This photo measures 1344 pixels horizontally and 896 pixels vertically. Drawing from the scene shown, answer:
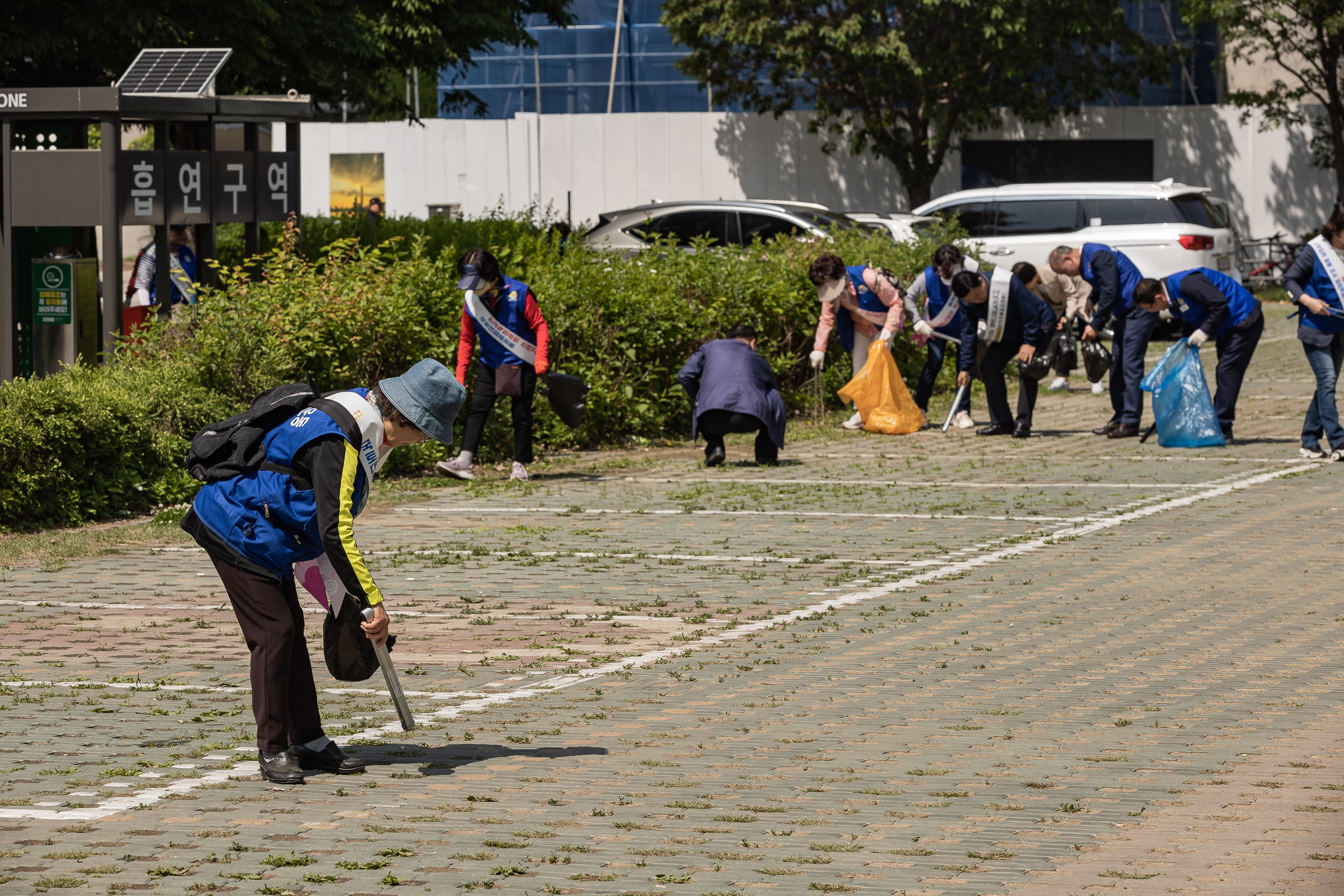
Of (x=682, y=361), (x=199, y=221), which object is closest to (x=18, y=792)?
(x=199, y=221)

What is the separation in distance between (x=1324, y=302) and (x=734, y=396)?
4.42 m

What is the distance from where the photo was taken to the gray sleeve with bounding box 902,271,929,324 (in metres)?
16.4

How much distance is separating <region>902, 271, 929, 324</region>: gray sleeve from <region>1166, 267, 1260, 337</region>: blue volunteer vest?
2.41 m

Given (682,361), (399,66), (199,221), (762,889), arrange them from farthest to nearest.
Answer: (399,66)
(682,361)
(199,221)
(762,889)

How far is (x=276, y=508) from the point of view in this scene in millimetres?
5570

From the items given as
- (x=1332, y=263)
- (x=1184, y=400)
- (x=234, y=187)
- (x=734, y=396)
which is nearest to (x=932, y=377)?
(x=1184, y=400)

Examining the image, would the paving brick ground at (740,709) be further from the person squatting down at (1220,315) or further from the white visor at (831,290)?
the white visor at (831,290)

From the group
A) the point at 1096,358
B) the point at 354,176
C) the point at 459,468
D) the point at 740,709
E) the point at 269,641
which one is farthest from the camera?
the point at 354,176

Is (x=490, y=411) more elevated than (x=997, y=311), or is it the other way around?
(x=997, y=311)

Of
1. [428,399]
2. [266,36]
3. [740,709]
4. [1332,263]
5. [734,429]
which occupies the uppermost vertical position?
[266,36]

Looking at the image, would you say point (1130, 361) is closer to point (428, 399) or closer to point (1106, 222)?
point (1106, 222)

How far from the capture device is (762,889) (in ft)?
15.3

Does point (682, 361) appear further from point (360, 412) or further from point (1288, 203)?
point (1288, 203)

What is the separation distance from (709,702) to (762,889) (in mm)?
2269
